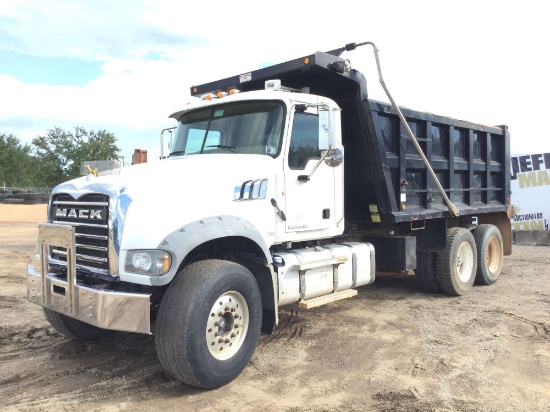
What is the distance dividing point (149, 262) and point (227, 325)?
0.94 meters

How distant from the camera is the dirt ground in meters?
3.83

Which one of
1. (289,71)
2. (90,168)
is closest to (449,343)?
(289,71)

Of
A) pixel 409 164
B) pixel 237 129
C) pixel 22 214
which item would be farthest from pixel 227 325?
pixel 22 214

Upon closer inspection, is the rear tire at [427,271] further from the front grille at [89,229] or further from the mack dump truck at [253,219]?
the front grille at [89,229]

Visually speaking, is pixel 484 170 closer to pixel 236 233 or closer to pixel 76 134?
pixel 236 233

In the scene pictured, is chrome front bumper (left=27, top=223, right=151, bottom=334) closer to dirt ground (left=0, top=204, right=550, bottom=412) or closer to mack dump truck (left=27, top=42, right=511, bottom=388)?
mack dump truck (left=27, top=42, right=511, bottom=388)

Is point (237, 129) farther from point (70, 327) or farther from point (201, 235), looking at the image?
point (70, 327)

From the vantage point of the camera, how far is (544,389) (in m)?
4.05

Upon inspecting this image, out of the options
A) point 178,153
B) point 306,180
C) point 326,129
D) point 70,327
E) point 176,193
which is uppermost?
point 326,129

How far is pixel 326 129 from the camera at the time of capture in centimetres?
497

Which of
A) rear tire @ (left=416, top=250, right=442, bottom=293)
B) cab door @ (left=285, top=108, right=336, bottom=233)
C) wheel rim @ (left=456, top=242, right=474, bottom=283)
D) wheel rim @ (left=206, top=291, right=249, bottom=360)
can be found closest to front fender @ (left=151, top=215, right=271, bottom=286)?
wheel rim @ (left=206, top=291, right=249, bottom=360)

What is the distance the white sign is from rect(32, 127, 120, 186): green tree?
44.1 metres

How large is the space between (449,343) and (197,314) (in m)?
2.92

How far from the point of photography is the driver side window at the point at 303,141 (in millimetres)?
5133
